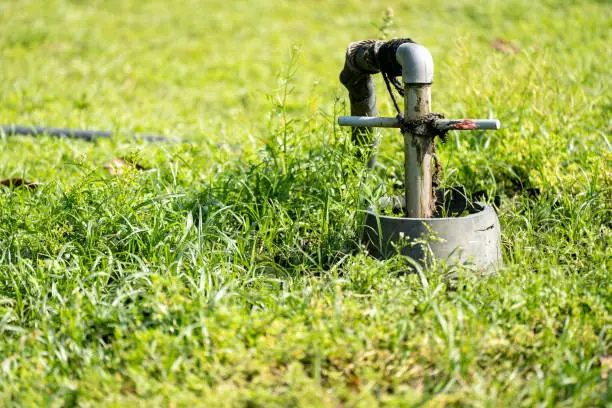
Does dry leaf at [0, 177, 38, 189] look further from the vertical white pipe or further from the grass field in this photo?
the vertical white pipe

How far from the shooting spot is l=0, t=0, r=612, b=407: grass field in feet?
7.27

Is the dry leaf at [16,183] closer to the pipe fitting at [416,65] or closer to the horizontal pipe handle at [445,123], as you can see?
the horizontal pipe handle at [445,123]

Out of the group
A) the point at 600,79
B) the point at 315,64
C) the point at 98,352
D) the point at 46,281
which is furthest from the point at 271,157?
the point at 315,64

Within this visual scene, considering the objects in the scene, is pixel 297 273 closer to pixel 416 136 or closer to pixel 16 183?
pixel 416 136

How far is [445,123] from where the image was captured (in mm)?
2816

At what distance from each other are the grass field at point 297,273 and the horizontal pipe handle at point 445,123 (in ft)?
1.11

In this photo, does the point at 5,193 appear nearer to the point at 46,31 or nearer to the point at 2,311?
the point at 2,311

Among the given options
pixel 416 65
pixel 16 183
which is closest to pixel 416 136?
pixel 416 65

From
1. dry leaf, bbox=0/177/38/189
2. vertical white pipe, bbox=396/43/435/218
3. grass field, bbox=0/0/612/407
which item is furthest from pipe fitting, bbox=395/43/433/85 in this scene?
dry leaf, bbox=0/177/38/189

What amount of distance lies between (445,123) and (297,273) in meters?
0.90

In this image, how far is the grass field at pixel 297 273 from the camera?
2.22 meters

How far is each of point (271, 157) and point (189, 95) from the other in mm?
3344

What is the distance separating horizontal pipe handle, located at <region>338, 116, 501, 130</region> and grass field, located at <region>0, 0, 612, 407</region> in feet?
1.11

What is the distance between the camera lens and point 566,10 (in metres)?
9.03
